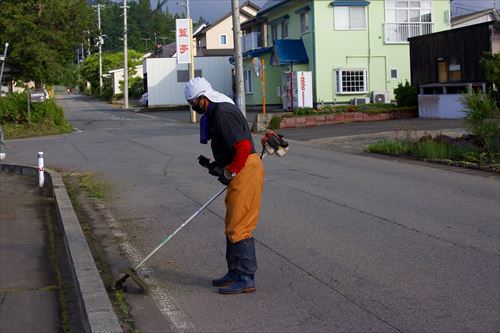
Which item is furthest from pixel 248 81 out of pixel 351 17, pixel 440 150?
pixel 440 150

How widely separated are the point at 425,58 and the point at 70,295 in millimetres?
25667

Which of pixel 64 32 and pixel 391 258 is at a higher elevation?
pixel 64 32

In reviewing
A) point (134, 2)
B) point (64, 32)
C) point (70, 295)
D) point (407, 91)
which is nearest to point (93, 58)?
point (134, 2)

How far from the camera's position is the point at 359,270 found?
263 inches

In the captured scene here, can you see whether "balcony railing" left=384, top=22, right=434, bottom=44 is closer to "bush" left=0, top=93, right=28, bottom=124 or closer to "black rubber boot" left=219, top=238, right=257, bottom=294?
"bush" left=0, top=93, right=28, bottom=124

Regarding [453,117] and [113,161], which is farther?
[453,117]

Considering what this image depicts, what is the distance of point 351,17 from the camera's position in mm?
37781

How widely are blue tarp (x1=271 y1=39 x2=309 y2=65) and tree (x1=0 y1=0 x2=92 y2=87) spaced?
10498 millimetres

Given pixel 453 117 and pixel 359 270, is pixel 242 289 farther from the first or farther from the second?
pixel 453 117

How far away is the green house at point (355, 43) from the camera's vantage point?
122 feet

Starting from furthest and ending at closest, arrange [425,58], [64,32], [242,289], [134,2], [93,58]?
1. [134,2]
2. [93,58]
3. [64,32]
4. [425,58]
5. [242,289]

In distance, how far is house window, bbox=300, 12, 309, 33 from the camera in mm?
37987

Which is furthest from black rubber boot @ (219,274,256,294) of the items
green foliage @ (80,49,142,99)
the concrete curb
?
green foliage @ (80,49,142,99)

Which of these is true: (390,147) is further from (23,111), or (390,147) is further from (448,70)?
(23,111)
